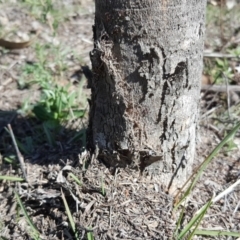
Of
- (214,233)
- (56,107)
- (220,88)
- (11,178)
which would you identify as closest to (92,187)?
(11,178)

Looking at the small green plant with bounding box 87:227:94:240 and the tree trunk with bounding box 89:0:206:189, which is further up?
the tree trunk with bounding box 89:0:206:189

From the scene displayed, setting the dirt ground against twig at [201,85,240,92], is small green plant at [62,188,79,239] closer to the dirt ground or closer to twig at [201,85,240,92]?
the dirt ground

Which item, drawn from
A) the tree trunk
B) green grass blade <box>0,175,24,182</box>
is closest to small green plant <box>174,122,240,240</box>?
the tree trunk

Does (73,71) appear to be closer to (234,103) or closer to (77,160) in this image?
(234,103)

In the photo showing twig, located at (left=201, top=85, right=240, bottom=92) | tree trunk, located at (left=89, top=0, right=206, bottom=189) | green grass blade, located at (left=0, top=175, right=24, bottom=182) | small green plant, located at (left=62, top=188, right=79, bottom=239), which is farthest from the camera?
twig, located at (left=201, top=85, right=240, bottom=92)

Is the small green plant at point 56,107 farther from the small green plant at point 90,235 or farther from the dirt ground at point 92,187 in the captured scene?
the small green plant at point 90,235

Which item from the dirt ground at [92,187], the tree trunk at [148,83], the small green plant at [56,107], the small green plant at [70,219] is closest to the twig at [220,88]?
the dirt ground at [92,187]

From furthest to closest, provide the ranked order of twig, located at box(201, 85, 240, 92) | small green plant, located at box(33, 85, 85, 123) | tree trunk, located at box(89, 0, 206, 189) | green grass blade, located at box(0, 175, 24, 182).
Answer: twig, located at box(201, 85, 240, 92) → small green plant, located at box(33, 85, 85, 123) → green grass blade, located at box(0, 175, 24, 182) → tree trunk, located at box(89, 0, 206, 189)

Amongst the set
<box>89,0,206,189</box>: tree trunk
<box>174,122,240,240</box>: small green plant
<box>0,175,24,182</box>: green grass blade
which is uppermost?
<box>89,0,206,189</box>: tree trunk

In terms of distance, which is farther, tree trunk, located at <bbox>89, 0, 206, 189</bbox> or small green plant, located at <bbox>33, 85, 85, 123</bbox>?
small green plant, located at <bbox>33, 85, 85, 123</bbox>
